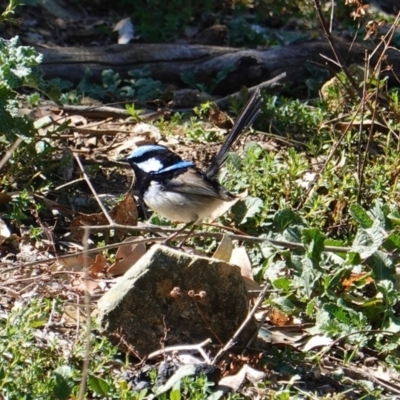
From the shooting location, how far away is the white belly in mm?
Answer: 5633

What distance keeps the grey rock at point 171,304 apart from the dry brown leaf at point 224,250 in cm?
66

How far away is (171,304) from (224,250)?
2.69 feet

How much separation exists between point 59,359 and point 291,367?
3.57 feet

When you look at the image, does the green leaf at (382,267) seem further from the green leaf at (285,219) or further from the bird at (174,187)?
the bird at (174,187)

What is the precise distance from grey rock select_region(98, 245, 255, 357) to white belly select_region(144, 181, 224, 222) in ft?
4.00

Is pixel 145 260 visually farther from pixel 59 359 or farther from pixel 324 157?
pixel 324 157

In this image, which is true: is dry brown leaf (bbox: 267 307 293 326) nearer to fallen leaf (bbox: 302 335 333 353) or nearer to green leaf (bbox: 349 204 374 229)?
fallen leaf (bbox: 302 335 333 353)

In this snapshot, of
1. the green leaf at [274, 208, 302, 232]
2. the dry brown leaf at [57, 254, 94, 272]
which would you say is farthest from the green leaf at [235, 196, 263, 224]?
the dry brown leaf at [57, 254, 94, 272]

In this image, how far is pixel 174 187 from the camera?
226 inches

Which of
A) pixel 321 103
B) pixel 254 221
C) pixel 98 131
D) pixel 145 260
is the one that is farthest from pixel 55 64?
pixel 145 260

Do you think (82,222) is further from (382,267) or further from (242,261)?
(382,267)

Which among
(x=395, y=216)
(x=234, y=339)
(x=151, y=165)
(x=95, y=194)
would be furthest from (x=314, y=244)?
(x=95, y=194)

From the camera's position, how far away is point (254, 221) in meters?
5.73

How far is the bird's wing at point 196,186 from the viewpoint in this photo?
563 cm
